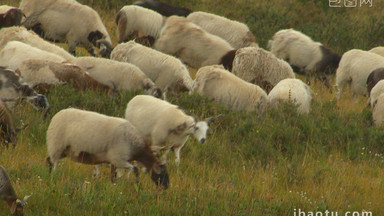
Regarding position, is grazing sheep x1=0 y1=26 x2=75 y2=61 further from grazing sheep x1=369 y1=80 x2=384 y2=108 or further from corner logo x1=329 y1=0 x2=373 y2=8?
corner logo x1=329 y1=0 x2=373 y2=8

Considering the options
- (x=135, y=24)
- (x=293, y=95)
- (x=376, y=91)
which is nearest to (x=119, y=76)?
(x=293, y=95)

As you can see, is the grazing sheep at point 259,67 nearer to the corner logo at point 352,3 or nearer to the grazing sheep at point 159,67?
the grazing sheep at point 159,67

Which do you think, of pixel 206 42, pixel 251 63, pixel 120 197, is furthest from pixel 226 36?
pixel 120 197

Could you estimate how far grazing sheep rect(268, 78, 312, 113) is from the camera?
37.5 ft

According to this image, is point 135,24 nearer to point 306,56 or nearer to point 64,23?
point 64,23

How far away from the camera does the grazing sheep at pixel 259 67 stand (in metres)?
12.9

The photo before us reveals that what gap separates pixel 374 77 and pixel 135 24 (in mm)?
5390

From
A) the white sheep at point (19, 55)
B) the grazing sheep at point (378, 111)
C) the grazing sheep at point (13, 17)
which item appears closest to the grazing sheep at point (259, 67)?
the grazing sheep at point (378, 111)

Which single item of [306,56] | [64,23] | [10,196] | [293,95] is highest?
[10,196]

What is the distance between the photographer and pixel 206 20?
15961mm

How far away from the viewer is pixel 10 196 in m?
6.36

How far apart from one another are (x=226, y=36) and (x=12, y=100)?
278 inches

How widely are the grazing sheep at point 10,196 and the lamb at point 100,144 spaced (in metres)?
1.40

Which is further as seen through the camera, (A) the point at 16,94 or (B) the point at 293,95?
(B) the point at 293,95
